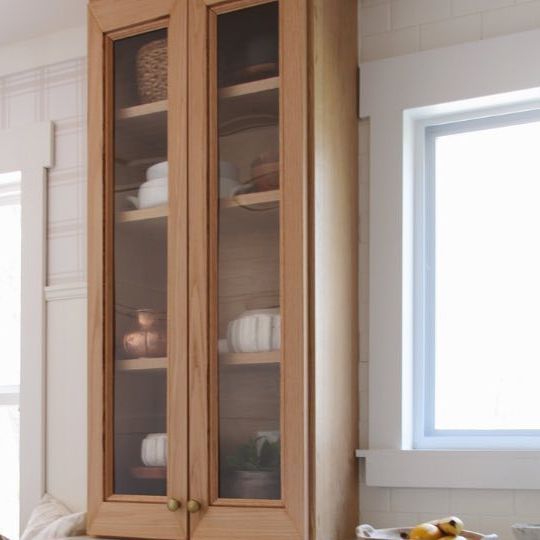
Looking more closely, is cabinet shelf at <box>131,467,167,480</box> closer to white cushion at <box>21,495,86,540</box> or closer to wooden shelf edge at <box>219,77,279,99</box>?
white cushion at <box>21,495,86,540</box>

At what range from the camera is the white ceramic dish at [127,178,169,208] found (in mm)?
2652

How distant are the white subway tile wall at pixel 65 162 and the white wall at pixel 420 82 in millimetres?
948

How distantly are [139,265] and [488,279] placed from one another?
0.91 metres

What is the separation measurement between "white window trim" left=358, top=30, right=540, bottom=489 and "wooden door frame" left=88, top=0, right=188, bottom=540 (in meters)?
0.50

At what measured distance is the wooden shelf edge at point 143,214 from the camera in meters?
2.64

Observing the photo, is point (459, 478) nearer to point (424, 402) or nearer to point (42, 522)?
point (424, 402)

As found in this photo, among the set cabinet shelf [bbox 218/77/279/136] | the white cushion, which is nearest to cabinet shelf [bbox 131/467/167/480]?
the white cushion

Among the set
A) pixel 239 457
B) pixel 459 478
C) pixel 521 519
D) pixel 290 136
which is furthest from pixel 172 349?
pixel 521 519

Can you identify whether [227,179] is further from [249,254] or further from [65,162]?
[65,162]

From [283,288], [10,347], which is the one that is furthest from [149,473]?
[10,347]

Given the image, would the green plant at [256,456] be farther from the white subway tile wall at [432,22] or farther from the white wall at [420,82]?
the white subway tile wall at [432,22]

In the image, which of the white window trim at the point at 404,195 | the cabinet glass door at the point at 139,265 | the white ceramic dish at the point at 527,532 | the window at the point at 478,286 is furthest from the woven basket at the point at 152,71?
the white ceramic dish at the point at 527,532

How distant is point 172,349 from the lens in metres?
2.57

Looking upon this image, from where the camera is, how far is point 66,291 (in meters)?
3.17
